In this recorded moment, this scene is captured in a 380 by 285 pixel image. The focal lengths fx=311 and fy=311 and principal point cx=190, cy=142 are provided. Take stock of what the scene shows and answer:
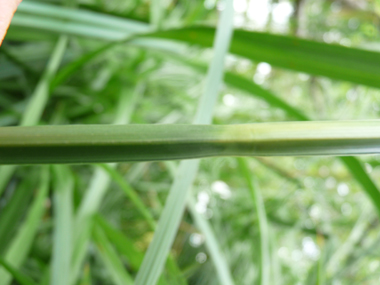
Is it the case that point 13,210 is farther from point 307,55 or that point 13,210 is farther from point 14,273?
point 307,55

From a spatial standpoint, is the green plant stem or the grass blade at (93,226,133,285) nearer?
the green plant stem

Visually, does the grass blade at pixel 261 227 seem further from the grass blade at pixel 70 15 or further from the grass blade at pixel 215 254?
the grass blade at pixel 70 15

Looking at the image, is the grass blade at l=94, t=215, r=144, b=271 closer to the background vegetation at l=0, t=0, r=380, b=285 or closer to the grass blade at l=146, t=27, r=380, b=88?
the background vegetation at l=0, t=0, r=380, b=285

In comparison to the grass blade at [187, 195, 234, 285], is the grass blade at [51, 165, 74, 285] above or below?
above

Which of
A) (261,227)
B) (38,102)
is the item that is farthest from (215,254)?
(38,102)

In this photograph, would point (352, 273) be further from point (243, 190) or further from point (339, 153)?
point (339, 153)

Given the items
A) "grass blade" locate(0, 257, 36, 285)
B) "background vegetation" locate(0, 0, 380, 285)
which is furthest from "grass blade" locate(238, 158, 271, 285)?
"grass blade" locate(0, 257, 36, 285)

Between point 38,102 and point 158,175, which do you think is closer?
point 38,102

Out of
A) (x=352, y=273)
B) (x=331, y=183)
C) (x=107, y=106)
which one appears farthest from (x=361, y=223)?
(x=107, y=106)
